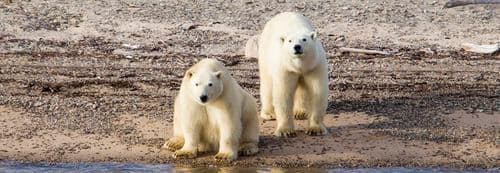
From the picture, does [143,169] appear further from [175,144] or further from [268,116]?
[268,116]

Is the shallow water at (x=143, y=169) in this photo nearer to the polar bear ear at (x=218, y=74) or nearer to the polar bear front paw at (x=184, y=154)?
the polar bear front paw at (x=184, y=154)

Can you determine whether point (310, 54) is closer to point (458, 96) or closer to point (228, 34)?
point (458, 96)

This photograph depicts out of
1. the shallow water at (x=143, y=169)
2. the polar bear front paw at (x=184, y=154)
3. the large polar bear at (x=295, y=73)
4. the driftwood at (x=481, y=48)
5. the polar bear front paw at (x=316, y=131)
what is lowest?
the shallow water at (x=143, y=169)

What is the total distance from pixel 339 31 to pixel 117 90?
16.0ft

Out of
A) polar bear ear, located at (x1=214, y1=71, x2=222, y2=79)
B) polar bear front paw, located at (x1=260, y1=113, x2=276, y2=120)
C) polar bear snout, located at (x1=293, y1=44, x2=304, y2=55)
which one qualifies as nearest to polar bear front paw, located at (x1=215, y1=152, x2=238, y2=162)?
polar bear ear, located at (x1=214, y1=71, x2=222, y2=79)

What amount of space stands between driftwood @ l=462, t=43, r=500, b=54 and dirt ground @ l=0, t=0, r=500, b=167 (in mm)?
147

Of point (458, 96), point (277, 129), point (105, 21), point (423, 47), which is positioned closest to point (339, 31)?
point (423, 47)

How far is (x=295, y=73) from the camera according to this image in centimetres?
930

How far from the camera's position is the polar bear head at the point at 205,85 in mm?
8387

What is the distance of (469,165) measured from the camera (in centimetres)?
895

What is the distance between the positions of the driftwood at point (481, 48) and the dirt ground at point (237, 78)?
0.48 ft

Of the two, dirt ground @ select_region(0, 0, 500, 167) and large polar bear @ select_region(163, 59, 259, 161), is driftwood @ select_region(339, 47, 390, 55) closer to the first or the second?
dirt ground @ select_region(0, 0, 500, 167)

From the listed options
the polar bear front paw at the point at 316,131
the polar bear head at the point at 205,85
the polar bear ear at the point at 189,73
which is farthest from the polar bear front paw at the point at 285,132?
the polar bear ear at the point at 189,73

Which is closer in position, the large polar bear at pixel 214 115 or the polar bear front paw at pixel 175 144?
the large polar bear at pixel 214 115
